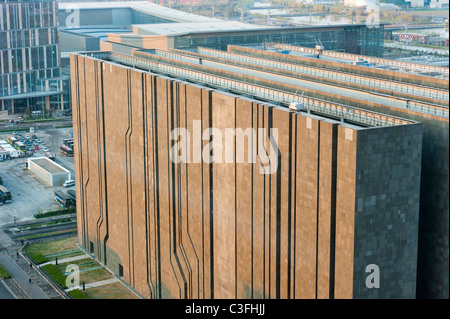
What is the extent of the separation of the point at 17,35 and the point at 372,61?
119m

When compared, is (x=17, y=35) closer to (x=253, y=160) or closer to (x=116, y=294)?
(x=116, y=294)

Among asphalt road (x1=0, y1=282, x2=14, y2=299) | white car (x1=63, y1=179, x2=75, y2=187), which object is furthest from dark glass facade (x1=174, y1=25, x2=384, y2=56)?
asphalt road (x1=0, y1=282, x2=14, y2=299)

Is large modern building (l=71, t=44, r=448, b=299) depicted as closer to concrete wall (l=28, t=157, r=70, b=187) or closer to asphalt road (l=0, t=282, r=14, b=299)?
asphalt road (l=0, t=282, r=14, b=299)

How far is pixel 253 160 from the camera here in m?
57.3

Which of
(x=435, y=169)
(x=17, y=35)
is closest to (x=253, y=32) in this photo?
(x=435, y=169)

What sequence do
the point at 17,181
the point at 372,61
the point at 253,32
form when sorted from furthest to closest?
the point at 17,181
the point at 253,32
the point at 372,61

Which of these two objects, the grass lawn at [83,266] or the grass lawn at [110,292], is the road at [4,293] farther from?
the grass lawn at [110,292]

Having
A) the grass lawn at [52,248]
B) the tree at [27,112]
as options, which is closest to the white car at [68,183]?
the grass lawn at [52,248]

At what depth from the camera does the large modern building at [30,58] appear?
178750 mm

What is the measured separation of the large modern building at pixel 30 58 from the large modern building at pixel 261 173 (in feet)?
312
